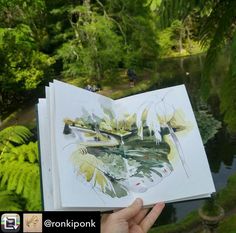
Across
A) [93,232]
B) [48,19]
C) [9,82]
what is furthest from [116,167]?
[48,19]

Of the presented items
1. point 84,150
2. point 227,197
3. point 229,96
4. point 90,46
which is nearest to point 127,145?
point 84,150

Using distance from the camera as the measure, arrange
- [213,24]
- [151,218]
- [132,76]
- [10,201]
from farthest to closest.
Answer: [132,76] < [213,24] < [10,201] < [151,218]

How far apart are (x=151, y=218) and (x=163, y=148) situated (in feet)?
0.96

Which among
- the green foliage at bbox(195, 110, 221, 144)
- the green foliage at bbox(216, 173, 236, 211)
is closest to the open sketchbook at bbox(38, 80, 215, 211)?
the green foliage at bbox(216, 173, 236, 211)

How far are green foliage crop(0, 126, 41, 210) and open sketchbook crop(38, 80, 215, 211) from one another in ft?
2.56

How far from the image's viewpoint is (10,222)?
4.99 ft

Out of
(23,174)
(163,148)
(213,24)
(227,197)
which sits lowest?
(163,148)

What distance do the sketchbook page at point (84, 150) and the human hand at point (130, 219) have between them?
49 mm

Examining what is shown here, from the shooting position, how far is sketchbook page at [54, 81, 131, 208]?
59.4 inches

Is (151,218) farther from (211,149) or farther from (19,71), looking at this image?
(19,71)

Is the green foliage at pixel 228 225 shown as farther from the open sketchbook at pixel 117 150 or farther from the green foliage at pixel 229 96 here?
the open sketchbook at pixel 117 150

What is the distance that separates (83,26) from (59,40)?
231cm

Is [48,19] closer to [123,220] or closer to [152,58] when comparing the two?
[152,58]

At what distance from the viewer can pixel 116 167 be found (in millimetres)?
1645
